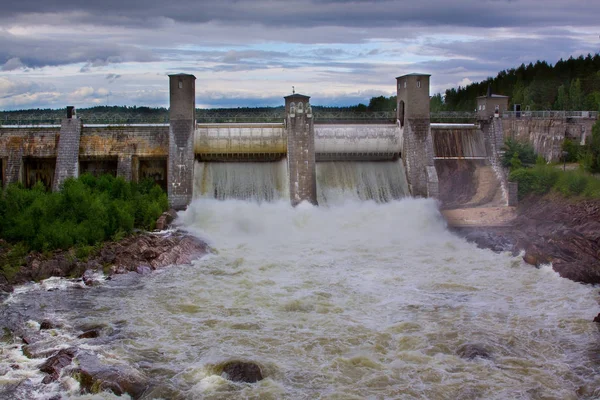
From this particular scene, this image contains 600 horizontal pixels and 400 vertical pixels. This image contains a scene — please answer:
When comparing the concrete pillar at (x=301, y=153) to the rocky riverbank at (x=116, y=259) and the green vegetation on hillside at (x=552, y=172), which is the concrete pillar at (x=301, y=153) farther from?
the green vegetation on hillside at (x=552, y=172)

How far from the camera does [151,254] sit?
91.4 feet

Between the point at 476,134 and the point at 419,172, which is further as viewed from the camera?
the point at 476,134

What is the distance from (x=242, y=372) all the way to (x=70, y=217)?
16.0 m

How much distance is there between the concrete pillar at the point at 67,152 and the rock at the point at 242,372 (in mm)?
22306

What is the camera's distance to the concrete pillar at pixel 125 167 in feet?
120

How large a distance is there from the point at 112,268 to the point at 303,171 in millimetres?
13229

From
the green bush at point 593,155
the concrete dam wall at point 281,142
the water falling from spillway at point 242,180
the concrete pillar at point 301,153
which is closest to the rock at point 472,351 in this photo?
the concrete pillar at point 301,153

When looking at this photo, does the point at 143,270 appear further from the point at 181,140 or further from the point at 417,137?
the point at 417,137

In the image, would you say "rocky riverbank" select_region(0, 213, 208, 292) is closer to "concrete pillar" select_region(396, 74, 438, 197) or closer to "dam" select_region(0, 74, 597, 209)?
"dam" select_region(0, 74, 597, 209)

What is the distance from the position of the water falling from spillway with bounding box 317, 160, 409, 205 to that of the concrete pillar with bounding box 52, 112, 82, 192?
13.7 meters

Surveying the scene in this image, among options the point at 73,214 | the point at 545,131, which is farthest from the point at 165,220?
the point at 545,131

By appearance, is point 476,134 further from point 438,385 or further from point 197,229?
point 438,385

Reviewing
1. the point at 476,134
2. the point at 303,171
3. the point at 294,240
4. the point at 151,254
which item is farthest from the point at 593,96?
the point at 151,254

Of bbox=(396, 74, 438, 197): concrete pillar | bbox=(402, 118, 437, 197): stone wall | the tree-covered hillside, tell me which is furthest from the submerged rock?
the tree-covered hillside
